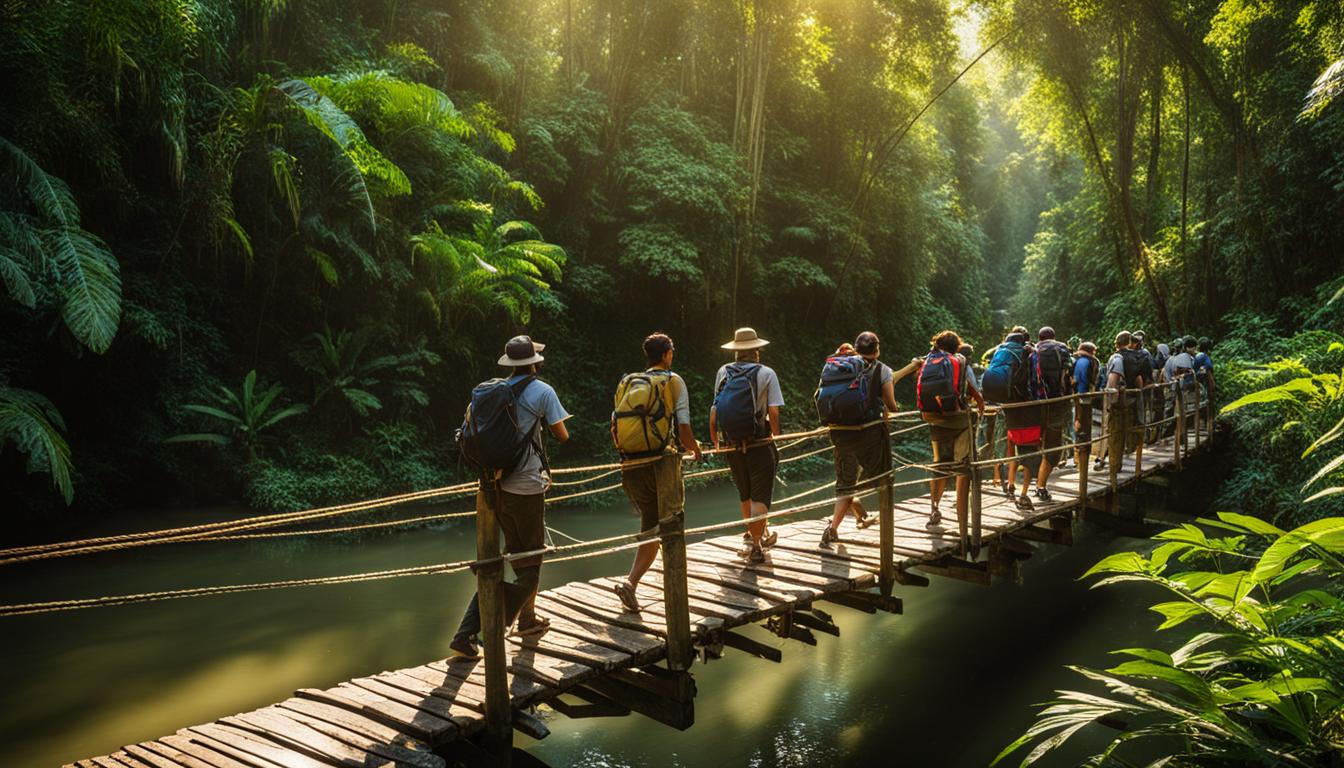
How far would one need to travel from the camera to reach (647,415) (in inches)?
178

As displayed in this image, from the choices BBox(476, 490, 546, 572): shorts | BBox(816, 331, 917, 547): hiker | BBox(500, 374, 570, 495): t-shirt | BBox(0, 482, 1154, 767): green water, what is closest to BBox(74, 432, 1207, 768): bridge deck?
BBox(476, 490, 546, 572): shorts

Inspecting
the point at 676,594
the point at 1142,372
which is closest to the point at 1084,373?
the point at 1142,372

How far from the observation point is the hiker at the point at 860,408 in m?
5.83

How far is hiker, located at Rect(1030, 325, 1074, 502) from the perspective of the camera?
789cm

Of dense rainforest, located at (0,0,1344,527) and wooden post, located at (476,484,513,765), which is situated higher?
dense rainforest, located at (0,0,1344,527)

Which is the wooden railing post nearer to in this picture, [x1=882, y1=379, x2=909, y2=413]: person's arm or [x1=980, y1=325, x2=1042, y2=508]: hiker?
[x1=882, y1=379, x2=909, y2=413]: person's arm

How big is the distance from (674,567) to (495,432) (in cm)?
116

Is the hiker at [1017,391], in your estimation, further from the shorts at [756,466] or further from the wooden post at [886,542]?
the shorts at [756,466]

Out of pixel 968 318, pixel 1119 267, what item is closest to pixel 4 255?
pixel 1119 267

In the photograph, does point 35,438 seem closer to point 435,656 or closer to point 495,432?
point 435,656

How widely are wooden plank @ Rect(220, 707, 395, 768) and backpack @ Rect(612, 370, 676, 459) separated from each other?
1.94 m

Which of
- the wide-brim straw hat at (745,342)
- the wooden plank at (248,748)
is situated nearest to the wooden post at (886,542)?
the wide-brim straw hat at (745,342)

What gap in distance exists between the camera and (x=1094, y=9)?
50.3 feet

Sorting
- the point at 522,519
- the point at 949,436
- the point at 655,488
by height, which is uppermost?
the point at 949,436
